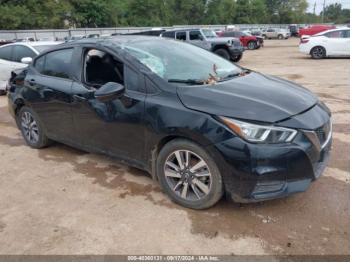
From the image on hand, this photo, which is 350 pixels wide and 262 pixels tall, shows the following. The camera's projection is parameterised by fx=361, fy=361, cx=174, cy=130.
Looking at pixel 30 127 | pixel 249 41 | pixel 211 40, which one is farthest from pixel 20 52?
pixel 249 41

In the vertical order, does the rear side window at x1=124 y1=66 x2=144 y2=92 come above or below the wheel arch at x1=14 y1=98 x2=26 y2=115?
above

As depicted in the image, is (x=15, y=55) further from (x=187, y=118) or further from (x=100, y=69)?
(x=187, y=118)

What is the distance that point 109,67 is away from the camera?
3.92 m

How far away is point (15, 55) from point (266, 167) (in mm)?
8396

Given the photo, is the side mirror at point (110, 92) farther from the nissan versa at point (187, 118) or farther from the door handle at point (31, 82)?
the door handle at point (31, 82)

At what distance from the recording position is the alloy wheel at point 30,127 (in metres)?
5.14

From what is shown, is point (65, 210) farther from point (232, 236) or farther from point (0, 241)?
point (232, 236)

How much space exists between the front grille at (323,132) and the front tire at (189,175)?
3.05 feet

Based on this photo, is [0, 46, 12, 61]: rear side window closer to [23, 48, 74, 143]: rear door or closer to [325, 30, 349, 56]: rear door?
[23, 48, 74, 143]: rear door

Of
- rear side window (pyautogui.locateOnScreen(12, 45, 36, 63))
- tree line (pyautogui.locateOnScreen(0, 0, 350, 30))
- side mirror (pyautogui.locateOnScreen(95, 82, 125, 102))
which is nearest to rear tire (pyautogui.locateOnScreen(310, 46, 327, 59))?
rear side window (pyautogui.locateOnScreen(12, 45, 36, 63))

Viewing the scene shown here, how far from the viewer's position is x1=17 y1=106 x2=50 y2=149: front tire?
16.5 feet

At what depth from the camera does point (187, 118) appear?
124 inches

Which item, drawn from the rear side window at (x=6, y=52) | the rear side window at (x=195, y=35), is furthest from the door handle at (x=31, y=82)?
the rear side window at (x=195, y=35)

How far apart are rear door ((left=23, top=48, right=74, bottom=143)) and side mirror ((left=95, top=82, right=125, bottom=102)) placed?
2.78 feet
